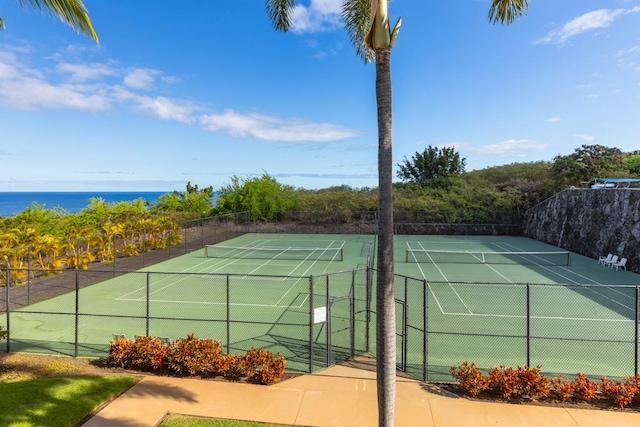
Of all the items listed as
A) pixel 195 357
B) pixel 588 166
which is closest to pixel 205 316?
pixel 195 357

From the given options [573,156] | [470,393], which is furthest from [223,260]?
[573,156]

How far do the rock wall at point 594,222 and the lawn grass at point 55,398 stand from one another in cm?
2520

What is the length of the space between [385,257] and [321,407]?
13.4 feet

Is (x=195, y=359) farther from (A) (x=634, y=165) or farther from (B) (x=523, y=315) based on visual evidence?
(A) (x=634, y=165)

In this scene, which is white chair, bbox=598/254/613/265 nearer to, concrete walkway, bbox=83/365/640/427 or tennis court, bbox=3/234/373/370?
tennis court, bbox=3/234/373/370

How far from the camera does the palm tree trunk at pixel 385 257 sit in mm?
5371

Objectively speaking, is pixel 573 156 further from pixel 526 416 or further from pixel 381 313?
pixel 381 313

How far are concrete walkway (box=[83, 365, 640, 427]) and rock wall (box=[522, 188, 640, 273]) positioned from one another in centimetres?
1884

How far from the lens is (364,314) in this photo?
560 inches

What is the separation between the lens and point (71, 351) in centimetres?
1082

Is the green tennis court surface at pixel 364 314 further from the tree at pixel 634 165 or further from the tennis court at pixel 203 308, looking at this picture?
the tree at pixel 634 165

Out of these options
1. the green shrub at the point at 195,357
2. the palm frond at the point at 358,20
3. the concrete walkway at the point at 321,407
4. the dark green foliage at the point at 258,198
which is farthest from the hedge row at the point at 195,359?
the dark green foliage at the point at 258,198

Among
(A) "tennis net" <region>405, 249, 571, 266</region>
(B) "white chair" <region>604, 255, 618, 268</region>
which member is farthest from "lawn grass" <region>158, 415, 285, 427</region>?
(B) "white chair" <region>604, 255, 618, 268</region>

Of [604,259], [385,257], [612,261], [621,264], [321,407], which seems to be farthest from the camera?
[604,259]
